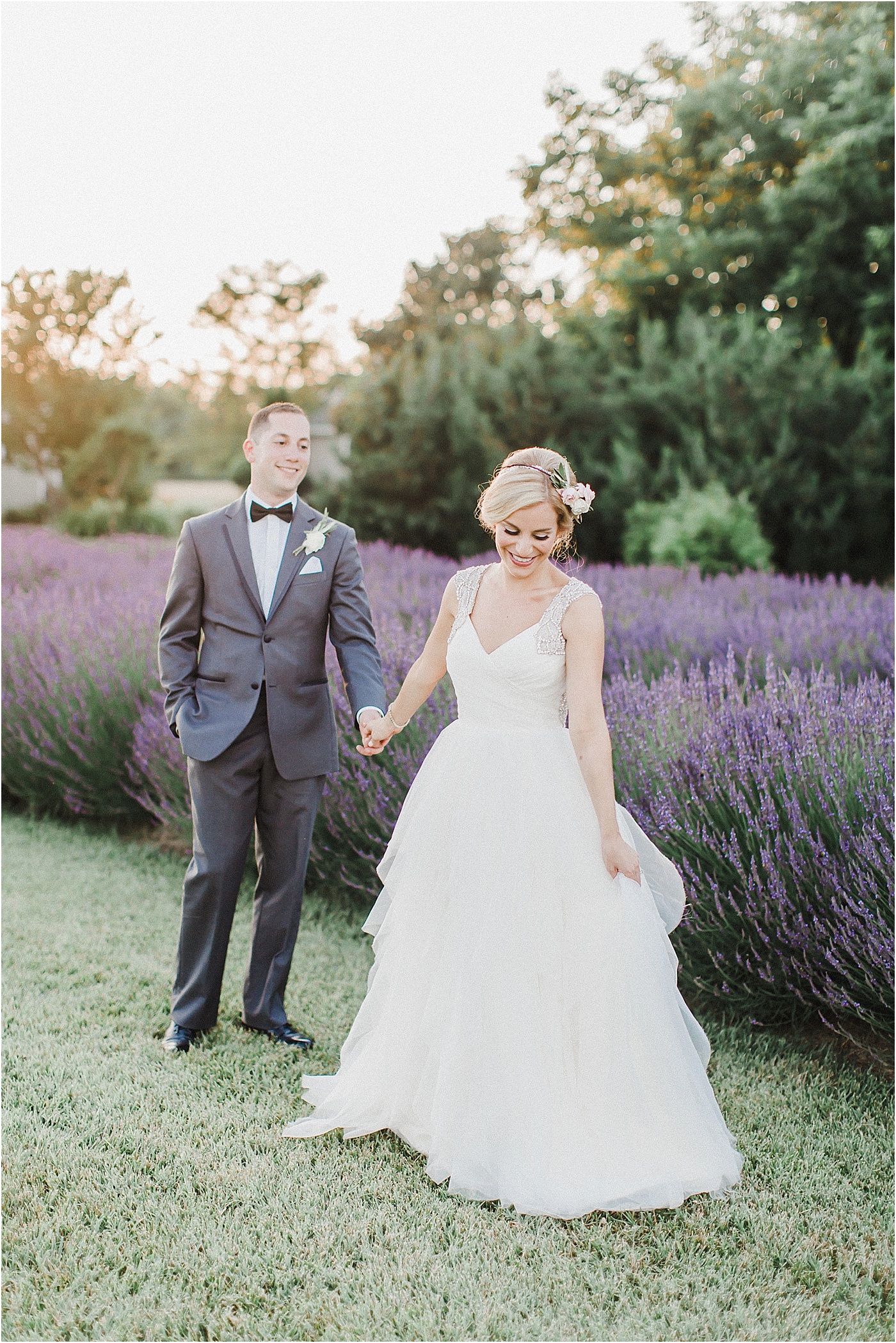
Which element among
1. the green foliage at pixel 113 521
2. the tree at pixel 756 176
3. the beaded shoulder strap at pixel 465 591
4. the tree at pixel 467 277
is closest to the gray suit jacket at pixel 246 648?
the beaded shoulder strap at pixel 465 591

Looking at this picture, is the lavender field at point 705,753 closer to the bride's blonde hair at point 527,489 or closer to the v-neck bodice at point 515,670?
the v-neck bodice at point 515,670

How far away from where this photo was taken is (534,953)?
2.65 meters

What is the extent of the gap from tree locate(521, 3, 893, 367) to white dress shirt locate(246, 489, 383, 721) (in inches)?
499

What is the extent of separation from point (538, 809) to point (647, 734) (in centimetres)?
138

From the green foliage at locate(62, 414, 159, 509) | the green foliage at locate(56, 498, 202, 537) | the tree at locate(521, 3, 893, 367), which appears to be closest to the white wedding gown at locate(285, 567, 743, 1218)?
the tree at locate(521, 3, 893, 367)

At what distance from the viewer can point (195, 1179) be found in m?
2.67

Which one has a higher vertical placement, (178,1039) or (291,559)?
(291,559)

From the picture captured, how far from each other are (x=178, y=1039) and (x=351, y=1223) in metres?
1.15

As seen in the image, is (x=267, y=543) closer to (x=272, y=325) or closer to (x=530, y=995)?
(x=530, y=995)

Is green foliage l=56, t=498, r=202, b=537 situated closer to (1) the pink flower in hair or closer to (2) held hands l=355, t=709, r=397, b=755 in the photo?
(2) held hands l=355, t=709, r=397, b=755

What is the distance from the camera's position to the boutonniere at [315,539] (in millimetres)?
3342

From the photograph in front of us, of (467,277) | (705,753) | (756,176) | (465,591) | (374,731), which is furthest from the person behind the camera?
(467,277)

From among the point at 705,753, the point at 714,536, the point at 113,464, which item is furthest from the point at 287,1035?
the point at 113,464

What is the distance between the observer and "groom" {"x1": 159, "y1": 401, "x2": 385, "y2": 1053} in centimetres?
329
